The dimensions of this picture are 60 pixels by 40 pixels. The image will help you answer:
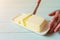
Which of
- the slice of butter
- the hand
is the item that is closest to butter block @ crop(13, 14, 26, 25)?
the slice of butter

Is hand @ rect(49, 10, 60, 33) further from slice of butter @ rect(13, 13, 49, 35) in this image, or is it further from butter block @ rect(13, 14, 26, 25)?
butter block @ rect(13, 14, 26, 25)

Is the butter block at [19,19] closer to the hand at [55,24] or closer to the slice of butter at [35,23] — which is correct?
the slice of butter at [35,23]

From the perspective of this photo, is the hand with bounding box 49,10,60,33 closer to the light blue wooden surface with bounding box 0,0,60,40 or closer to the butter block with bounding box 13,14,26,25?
the light blue wooden surface with bounding box 0,0,60,40

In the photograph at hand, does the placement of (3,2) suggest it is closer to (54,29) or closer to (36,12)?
(36,12)

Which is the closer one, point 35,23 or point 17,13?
point 35,23

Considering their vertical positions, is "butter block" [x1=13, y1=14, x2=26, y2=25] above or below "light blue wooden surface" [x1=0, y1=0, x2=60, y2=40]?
above

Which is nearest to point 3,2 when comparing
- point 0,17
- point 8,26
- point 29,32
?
point 0,17

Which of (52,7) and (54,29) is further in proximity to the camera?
(52,7)

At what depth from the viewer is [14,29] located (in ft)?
3.11

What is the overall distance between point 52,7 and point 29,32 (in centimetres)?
36

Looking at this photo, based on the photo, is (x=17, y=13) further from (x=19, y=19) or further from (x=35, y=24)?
(x=35, y=24)

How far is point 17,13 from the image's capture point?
111 centimetres

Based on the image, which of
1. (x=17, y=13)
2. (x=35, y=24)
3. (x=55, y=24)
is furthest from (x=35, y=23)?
(x=17, y=13)

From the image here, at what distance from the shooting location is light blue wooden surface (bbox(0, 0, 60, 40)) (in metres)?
0.89
